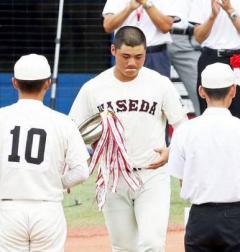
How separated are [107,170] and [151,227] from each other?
0.55m

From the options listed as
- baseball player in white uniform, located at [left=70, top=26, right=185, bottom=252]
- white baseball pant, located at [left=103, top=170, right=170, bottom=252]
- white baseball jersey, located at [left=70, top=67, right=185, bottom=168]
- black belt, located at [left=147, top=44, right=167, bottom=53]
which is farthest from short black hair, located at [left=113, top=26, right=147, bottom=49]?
black belt, located at [left=147, top=44, right=167, bottom=53]

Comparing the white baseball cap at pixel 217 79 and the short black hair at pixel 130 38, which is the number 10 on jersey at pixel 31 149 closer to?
the white baseball cap at pixel 217 79

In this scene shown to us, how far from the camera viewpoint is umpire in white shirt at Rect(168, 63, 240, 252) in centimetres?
666

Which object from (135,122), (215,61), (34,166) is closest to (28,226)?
(34,166)

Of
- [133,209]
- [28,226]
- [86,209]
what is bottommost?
[86,209]

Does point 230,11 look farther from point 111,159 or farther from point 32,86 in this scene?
point 32,86

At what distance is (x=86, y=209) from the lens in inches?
440

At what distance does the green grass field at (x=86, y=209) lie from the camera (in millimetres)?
10680

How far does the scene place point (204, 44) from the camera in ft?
31.5

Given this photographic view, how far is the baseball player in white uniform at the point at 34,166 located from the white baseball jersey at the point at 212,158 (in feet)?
2.24

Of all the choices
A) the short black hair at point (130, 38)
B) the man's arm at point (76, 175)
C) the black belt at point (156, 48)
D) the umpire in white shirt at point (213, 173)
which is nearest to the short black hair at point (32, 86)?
the man's arm at point (76, 175)

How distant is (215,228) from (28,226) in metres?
1.14

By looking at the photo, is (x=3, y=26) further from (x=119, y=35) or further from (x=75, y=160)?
(x=75, y=160)

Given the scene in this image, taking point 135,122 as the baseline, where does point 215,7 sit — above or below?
above
